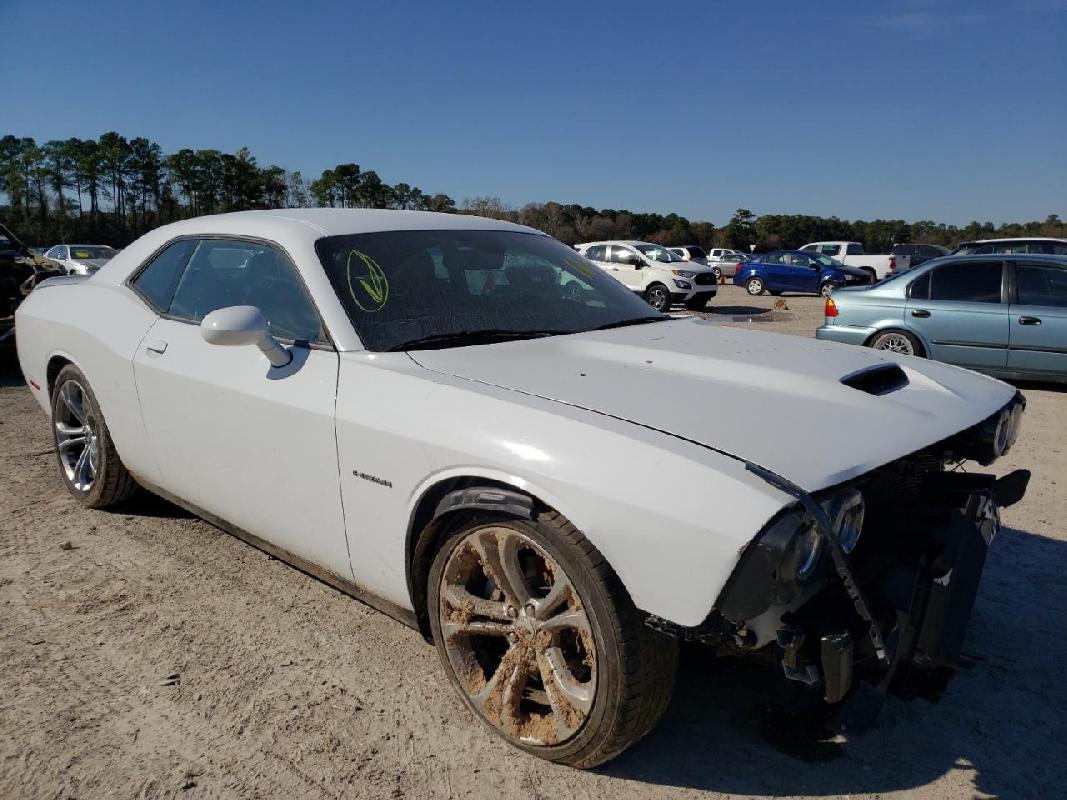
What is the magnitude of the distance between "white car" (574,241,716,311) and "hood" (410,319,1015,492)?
571 inches

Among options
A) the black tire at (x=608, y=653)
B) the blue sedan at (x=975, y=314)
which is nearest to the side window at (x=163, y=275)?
the black tire at (x=608, y=653)

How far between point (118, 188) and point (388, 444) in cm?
7640

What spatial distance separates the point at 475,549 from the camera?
2.16 metres

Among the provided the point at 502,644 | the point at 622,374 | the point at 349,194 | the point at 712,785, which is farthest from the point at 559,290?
the point at 349,194

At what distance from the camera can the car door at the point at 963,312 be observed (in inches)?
305

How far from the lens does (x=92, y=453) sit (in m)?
3.91

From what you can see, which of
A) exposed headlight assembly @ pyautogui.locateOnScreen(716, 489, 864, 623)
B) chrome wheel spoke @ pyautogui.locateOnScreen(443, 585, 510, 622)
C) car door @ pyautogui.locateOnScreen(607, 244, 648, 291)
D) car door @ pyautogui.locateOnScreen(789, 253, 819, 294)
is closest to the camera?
exposed headlight assembly @ pyautogui.locateOnScreen(716, 489, 864, 623)

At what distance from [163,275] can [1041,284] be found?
7.95 m

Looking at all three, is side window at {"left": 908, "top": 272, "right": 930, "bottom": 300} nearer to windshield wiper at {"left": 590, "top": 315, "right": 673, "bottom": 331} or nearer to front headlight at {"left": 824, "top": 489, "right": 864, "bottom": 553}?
windshield wiper at {"left": 590, "top": 315, "right": 673, "bottom": 331}

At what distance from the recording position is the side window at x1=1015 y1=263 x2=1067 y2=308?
24.8 ft

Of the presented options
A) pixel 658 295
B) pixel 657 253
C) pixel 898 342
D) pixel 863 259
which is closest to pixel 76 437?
pixel 898 342

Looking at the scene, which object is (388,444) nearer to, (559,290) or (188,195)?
(559,290)

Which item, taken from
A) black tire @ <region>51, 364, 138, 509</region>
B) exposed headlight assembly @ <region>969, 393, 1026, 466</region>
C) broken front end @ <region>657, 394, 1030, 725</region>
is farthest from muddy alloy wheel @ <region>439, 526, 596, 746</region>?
black tire @ <region>51, 364, 138, 509</region>

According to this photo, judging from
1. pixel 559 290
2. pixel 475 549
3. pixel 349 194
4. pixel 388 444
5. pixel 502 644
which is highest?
pixel 349 194
